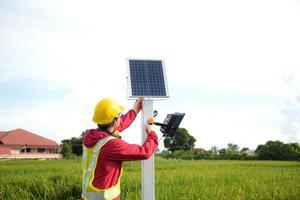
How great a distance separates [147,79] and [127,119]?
620mm

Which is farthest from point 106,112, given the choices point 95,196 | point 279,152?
point 279,152

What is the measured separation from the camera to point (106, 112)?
4.11m

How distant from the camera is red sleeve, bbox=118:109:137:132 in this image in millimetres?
4727

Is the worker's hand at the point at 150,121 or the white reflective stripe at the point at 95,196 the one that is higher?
the worker's hand at the point at 150,121

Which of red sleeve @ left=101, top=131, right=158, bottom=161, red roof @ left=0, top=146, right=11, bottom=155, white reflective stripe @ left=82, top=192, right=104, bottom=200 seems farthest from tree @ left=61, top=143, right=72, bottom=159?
red sleeve @ left=101, top=131, right=158, bottom=161

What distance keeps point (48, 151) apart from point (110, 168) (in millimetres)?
53164

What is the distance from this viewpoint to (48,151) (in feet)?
179

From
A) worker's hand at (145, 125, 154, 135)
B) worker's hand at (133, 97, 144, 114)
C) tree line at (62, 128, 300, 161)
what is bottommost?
tree line at (62, 128, 300, 161)

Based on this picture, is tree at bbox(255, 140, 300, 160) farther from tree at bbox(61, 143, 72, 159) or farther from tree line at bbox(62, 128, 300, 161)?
tree at bbox(61, 143, 72, 159)

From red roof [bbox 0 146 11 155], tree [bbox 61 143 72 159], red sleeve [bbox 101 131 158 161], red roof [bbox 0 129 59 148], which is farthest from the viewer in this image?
red roof [bbox 0 129 59 148]

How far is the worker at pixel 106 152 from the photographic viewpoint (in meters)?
3.97

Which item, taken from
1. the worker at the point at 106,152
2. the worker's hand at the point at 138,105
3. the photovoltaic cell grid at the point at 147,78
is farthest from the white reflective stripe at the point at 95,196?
the photovoltaic cell grid at the point at 147,78

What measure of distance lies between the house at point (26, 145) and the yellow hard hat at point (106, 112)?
4474 centimetres

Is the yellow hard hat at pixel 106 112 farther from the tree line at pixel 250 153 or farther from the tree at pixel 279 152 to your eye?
the tree at pixel 279 152
